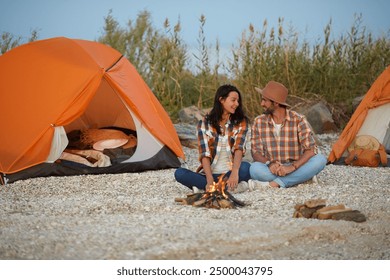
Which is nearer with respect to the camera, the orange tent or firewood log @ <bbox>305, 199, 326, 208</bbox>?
firewood log @ <bbox>305, 199, 326, 208</bbox>

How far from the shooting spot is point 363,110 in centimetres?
830

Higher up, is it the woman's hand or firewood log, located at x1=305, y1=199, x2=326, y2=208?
the woman's hand

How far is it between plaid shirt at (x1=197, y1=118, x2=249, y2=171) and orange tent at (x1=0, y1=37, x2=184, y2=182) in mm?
1611

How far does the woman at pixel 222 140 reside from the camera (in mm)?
6102

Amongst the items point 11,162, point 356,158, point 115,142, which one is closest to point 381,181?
point 356,158

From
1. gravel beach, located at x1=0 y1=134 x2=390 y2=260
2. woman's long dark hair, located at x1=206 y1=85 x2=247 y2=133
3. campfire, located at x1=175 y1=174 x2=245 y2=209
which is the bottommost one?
gravel beach, located at x1=0 y1=134 x2=390 y2=260

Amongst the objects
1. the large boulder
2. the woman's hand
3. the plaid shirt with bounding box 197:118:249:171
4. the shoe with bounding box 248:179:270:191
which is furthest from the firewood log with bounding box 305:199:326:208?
the large boulder

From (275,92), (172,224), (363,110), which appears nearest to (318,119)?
(363,110)

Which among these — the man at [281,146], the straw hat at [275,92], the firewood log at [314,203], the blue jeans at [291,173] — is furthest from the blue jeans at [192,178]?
the firewood log at [314,203]

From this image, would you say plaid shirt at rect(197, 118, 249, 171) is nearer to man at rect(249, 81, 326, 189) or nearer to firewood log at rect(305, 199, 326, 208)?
man at rect(249, 81, 326, 189)

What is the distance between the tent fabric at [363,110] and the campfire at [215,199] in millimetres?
2754

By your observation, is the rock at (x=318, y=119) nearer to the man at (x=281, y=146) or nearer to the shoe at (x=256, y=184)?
the man at (x=281, y=146)

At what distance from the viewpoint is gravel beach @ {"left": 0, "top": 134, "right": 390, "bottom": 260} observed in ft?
14.4

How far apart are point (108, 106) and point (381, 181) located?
368 cm
